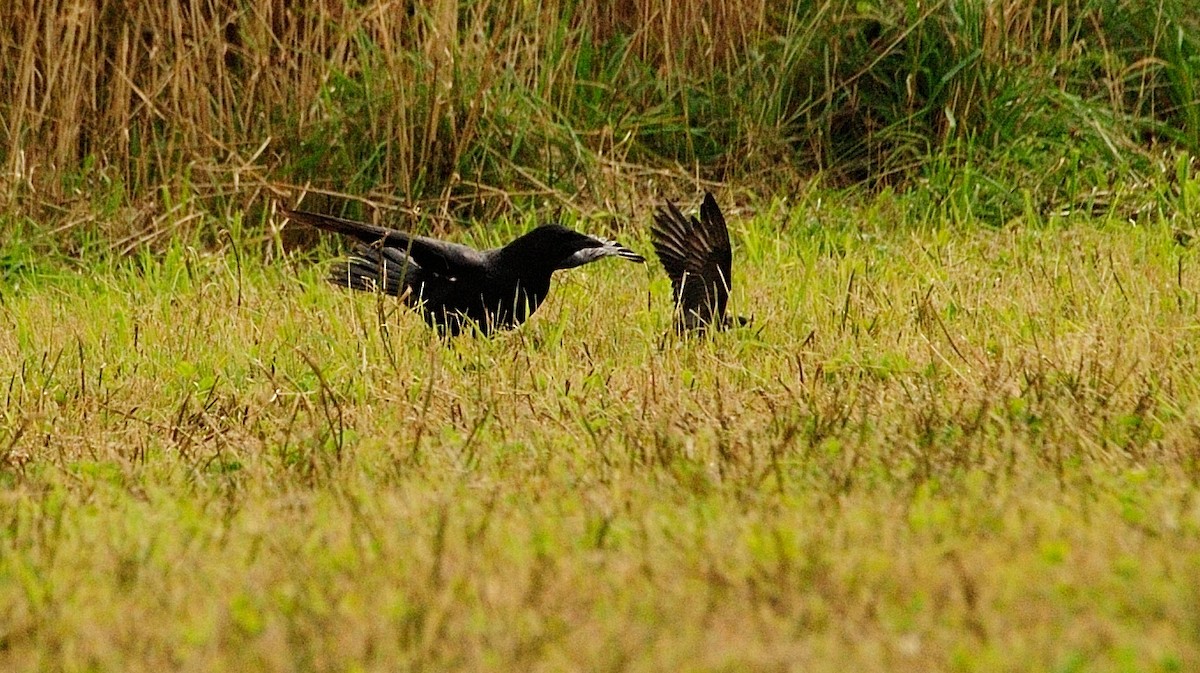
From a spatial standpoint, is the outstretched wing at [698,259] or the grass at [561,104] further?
the grass at [561,104]

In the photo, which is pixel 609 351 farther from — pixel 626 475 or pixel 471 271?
pixel 626 475

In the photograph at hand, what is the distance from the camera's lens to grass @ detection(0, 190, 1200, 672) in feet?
7.83

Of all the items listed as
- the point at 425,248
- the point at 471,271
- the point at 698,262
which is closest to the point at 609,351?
the point at 698,262

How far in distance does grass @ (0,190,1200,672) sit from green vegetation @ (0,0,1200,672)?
1 centimetres

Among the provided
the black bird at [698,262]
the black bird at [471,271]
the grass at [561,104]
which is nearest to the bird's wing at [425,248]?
the black bird at [471,271]

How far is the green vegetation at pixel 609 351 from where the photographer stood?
248 cm

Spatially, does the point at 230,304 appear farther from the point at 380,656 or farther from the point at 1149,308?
the point at 380,656

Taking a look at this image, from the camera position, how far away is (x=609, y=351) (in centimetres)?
481

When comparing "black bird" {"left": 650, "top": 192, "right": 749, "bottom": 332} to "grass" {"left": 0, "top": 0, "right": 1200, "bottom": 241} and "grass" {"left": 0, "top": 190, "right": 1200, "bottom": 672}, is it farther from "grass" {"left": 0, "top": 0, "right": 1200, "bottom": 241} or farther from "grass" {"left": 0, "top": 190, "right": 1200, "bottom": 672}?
"grass" {"left": 0, "top": 0, "right": 1200, "bottom": 241}

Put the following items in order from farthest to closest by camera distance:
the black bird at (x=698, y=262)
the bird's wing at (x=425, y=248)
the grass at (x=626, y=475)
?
the bird's wing at (x=425, y=248) < the black bird at (x=698, y=262) < the grass at (x=626, y=475)

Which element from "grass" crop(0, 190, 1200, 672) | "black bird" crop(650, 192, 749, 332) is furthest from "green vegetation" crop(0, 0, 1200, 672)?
"black bird" crop(650, 192, 749, 332)

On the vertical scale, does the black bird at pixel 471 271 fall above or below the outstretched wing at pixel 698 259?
below

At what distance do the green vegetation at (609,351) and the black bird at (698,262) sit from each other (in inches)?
4.6

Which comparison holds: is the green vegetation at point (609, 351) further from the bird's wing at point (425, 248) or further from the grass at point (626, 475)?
the bird's wing at point (425, 248)
